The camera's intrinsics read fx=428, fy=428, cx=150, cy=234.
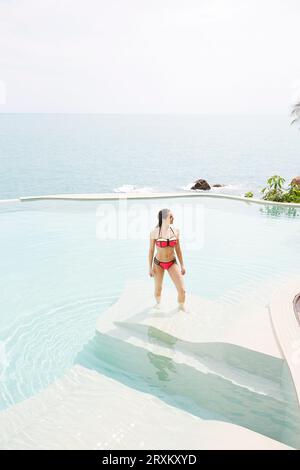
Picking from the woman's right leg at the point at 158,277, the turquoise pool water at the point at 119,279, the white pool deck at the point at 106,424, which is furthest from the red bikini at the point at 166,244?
the white pool deck at the point at 106,424

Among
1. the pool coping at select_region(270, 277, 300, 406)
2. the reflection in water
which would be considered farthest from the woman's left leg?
the pool coping at select_region(270, 277, 300, 406)

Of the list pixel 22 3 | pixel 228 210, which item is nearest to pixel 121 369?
pixel 228 210

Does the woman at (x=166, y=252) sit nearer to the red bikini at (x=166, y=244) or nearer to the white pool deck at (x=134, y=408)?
→ the red bikini at (x=166, y=244)

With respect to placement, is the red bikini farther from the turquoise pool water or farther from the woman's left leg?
the turquoise pool water

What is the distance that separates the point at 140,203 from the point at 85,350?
9.55m

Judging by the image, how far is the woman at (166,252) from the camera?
18.0ft

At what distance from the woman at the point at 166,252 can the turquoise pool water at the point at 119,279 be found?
105 cm

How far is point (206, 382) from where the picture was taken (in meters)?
4.55

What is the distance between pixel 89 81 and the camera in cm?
10425

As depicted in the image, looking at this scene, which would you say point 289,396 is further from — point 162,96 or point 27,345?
point 162,96

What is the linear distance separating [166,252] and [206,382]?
174cm

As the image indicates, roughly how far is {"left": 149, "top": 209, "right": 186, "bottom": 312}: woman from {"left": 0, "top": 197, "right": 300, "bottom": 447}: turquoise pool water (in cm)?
105

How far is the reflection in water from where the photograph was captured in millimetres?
4121

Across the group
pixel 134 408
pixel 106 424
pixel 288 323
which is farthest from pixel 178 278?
pixel 106 424
